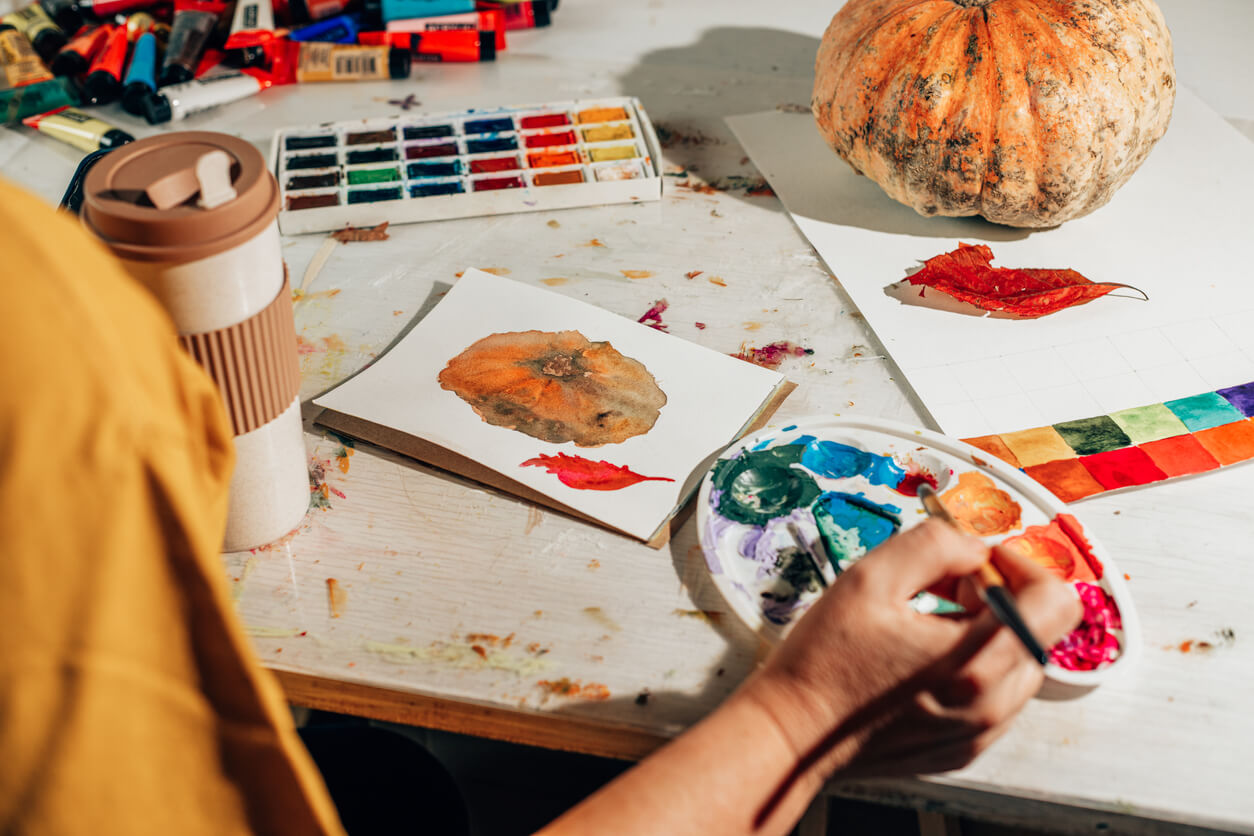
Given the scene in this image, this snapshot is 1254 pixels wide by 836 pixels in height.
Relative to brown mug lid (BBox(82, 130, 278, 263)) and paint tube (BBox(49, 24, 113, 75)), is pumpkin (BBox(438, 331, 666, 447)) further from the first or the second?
paint tube (BBox(49, 24, 113, 75))

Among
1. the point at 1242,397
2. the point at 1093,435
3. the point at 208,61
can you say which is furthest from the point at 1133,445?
the point at 208,61

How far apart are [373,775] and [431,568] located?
0.20m

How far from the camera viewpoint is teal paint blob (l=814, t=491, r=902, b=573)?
2.13ft

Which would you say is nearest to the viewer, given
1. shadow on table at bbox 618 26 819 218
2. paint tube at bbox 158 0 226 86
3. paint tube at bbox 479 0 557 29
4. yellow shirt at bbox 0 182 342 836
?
yellow shirt at bbox 0 182 342 836

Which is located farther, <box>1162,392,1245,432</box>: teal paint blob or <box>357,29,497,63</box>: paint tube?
<box>357,29,497,63</box>: paint tube

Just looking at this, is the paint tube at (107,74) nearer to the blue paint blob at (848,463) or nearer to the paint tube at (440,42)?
the paint tube at (440,42)

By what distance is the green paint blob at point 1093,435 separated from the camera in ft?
2.48

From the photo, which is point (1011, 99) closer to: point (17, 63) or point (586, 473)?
point (586, 473)

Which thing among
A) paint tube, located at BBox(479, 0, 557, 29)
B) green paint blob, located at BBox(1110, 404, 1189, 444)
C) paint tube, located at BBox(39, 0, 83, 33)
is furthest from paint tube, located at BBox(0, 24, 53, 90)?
green paint blob, located at BBox(1110, 404, 1189, 444)

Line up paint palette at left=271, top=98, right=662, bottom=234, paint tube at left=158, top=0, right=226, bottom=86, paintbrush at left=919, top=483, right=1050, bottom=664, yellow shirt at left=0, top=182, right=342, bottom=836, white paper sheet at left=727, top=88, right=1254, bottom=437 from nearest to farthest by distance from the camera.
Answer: yellow shirt at left=0, top=182, right=342, bottom=836 < paintbrush at left=919, top=483, right=1050, bottom=664 < white paper sheet at left=727, top=88, right=1254, bottom=437 < paint palette at left=271, top=98, right=662, bottom=234 < paint tube at left=158, top=0, right=226, bottom=86

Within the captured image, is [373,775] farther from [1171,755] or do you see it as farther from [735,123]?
[735,123]

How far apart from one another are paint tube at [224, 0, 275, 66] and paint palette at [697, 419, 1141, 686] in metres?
0.96

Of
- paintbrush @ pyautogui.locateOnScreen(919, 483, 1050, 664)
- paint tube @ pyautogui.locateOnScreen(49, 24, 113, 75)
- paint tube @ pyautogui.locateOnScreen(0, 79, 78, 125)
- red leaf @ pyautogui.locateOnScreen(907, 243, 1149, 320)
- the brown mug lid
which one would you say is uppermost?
the brown mug lid

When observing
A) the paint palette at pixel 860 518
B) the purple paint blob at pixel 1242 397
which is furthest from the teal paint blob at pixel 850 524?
the purple paint blob at pixel 1242 397
